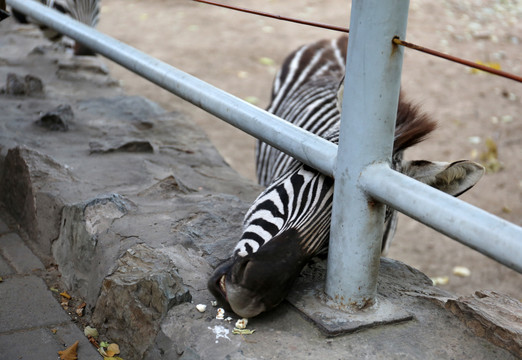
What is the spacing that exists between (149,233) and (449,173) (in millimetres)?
1030

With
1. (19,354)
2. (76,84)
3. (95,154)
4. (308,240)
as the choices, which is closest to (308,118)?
(95,154)

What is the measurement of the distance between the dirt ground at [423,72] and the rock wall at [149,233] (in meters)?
1.82

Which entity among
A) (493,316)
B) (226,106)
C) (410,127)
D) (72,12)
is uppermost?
(226,106)

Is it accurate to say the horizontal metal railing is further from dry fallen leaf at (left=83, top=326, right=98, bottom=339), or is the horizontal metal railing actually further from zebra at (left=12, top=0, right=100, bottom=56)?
zebra at (left=12, top=0, right=100, bottom=56)

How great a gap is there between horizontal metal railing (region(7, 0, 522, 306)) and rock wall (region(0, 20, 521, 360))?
41 centimetres

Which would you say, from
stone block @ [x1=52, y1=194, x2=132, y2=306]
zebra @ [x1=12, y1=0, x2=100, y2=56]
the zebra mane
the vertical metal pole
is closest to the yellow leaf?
stone block @ [x1=52, y1=194, x2=132, y2=306]

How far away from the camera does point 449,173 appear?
204cm

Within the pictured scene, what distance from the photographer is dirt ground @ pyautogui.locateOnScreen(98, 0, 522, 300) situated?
15.8 feet

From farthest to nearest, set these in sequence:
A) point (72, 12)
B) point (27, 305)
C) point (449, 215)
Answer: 1. point (72, 12)
2. point (27, 305)
3. point (449, 215)

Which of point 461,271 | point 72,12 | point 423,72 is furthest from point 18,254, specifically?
point 423,72

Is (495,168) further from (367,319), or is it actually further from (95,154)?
(367,319)

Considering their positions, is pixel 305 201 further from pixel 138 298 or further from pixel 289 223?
pixel 138 298

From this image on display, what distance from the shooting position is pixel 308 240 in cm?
178

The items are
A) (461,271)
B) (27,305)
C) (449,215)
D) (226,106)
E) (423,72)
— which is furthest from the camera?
(423,72)
